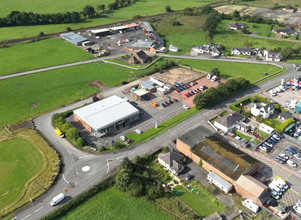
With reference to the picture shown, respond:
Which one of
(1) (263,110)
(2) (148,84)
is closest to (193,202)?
(1) (263,110)

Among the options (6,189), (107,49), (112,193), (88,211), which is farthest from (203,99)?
(107,49)

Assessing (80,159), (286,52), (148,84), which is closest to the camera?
(80,159)

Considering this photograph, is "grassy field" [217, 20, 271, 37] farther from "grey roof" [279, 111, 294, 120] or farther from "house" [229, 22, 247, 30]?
"grey roof" [279, 111, 294, 120]

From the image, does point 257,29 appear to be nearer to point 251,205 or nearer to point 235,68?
point 235,68

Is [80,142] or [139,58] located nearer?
[80,142]

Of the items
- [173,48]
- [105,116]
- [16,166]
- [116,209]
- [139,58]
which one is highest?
[173,48]

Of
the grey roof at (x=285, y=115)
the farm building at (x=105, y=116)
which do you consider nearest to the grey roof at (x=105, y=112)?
the farm building at (x=105, y=116)

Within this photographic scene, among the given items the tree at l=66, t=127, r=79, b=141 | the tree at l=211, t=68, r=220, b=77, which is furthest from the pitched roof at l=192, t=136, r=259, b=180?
the tree at l=211, t=68, r=220, b=77
